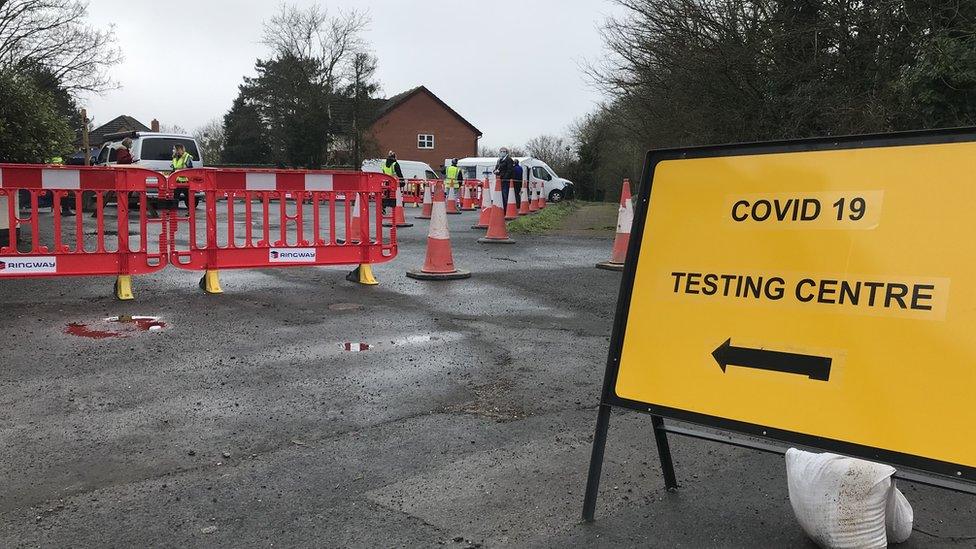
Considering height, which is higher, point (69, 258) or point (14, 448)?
point (69, 258)

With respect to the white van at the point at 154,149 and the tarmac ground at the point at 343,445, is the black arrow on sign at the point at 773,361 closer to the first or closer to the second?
the tarmac ground at the point at 343,445

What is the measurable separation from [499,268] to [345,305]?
353 centimetres

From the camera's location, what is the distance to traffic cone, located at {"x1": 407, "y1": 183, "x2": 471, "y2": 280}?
31.3 ft

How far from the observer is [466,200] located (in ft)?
98.5

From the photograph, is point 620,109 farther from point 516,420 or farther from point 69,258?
point 516,420

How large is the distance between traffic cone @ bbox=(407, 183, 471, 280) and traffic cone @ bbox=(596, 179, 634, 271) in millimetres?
2227

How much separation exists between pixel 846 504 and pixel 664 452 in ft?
2.58

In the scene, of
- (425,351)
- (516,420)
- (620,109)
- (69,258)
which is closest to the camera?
(516,420)

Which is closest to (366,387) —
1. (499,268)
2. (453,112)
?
(499,268)

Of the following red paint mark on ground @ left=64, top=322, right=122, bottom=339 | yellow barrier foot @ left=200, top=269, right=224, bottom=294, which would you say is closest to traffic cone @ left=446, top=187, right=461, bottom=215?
yellow barrier foot @ left=200, top=269, right=224, bottom=294

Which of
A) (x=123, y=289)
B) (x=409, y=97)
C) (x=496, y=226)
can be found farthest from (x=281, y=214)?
(x=409, y=97)

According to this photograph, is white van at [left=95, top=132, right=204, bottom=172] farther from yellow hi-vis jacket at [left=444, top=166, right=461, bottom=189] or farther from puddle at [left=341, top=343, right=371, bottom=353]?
puddle at [left=341, top=343, right=371, bottom=353]

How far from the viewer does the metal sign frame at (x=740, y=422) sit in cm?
252

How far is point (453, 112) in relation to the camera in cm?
7219
